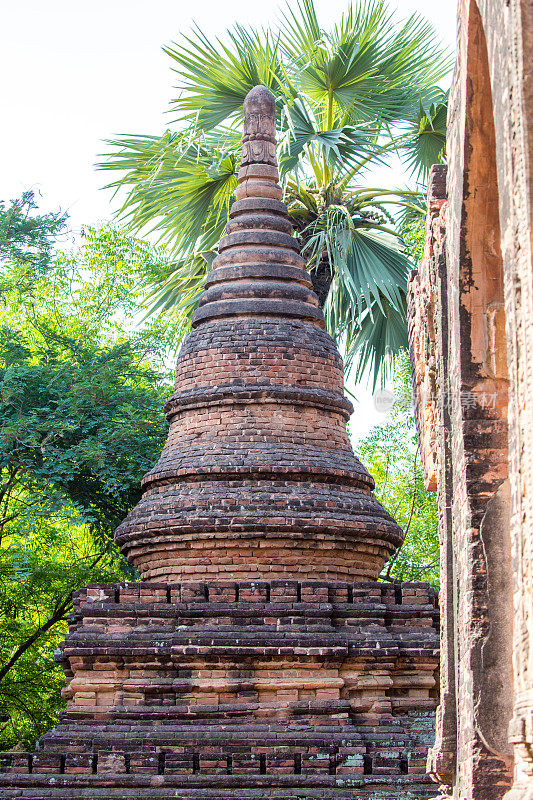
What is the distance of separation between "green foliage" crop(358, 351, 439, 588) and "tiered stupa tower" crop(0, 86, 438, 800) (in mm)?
7763

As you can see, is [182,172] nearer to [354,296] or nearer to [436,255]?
[354,296]

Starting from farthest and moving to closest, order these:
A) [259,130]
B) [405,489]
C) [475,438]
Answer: [405,489], [259,130], [475,438]

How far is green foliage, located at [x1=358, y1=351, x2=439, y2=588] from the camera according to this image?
18.4m

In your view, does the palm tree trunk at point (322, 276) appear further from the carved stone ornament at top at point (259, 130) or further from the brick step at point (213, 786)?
the brick step at point (213, 786)

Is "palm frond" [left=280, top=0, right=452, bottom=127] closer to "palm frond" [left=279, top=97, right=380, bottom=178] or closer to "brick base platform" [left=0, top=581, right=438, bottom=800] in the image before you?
"palm frond" [left=279, top=97, right=380, bottom=178]

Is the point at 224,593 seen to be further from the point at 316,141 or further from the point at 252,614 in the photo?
the point at 316,141

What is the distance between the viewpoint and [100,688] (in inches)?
341

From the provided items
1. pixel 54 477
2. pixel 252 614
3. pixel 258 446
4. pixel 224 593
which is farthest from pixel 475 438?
pixel 54 477

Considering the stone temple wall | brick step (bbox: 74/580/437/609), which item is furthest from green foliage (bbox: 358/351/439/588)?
the stone temple wall

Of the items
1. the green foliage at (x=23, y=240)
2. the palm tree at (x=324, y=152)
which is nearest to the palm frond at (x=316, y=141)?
the palm tree at (x=324, y=152)

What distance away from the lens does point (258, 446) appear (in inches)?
391

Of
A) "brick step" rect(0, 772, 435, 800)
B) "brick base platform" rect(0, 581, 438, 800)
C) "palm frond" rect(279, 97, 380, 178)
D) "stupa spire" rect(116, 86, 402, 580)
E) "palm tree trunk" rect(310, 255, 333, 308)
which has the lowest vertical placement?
"brick step" rect(0, 772, 435, 800)

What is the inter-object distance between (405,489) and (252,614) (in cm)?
1100

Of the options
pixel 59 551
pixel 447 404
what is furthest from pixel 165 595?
pixel 59 551
